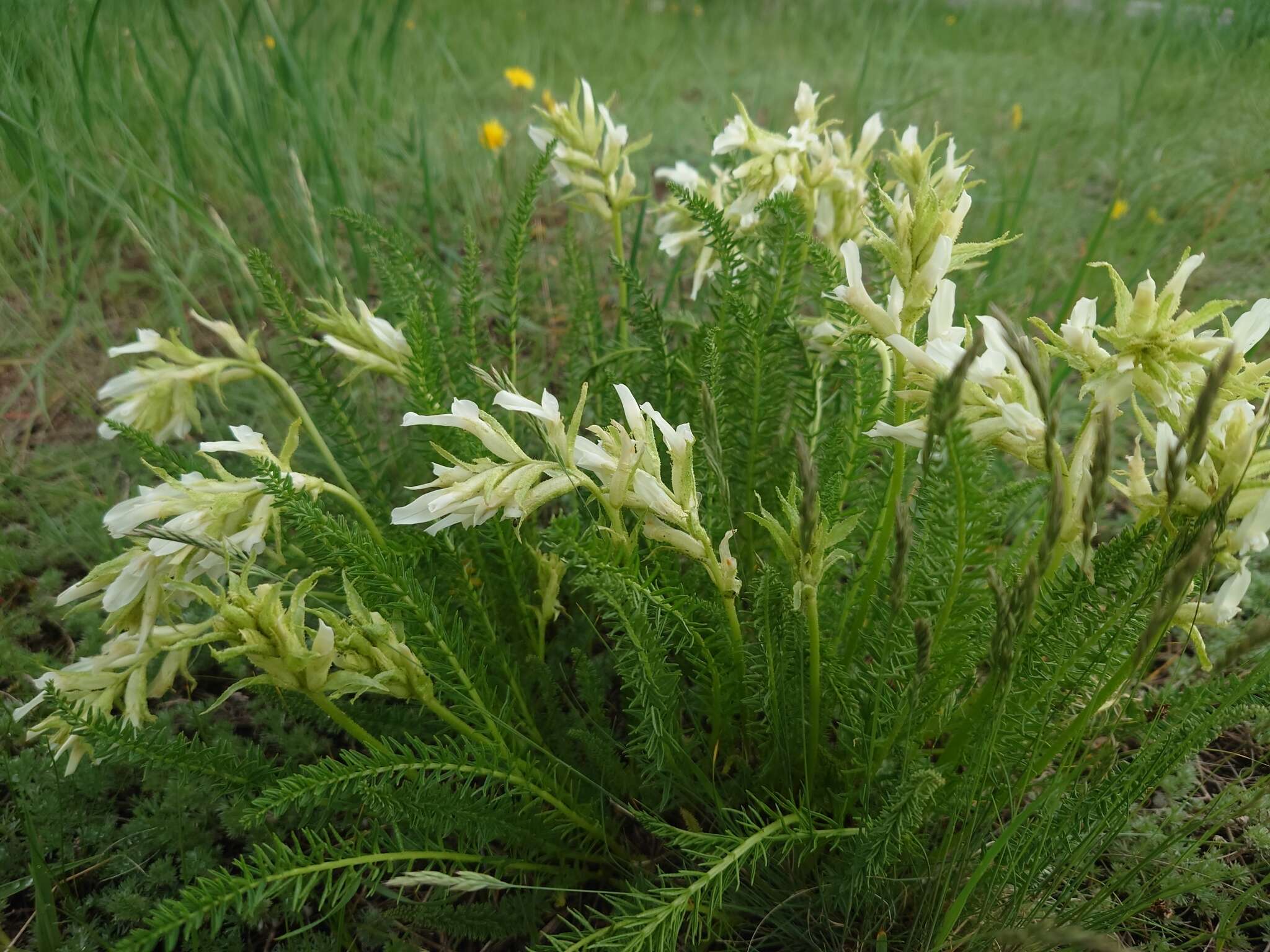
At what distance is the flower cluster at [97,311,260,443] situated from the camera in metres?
1.21

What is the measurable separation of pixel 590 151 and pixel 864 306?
857 millimetres

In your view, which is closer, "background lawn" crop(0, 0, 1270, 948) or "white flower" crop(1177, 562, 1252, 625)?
"white flower" crop(1177, 562, 1252, 625)

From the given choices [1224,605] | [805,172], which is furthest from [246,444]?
[1224,605]

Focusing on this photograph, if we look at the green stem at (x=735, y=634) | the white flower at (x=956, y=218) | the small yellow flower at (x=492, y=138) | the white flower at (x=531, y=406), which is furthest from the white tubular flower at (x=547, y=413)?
the small yellow flower at (x=492, y=138)

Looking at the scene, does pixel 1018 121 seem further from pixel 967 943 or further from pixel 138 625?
pixel 138 625

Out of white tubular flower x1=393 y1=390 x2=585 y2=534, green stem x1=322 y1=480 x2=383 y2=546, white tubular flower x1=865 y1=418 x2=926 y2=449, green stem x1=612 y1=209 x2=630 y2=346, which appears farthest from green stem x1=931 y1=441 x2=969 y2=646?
green stem x1=612 y1=209 x2=630 y2=346

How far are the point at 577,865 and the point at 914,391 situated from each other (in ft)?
2.94

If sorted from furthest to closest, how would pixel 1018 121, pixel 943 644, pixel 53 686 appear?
pixel 1018 121
pixel 943 644
pixel 53 686

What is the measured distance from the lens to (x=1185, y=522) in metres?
0.79

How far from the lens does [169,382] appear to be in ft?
3.96

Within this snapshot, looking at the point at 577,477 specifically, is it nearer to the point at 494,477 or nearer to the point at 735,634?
the point at 494,477

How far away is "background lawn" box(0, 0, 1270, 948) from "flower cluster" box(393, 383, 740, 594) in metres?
0.41

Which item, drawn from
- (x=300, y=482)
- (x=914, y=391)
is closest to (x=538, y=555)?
(x=300, y=482)

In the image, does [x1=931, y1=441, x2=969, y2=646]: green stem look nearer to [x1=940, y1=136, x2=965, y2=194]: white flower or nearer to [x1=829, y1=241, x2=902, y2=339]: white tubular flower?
[x1=829, y1=241, x2=902, y2=339]: white tubular flower
